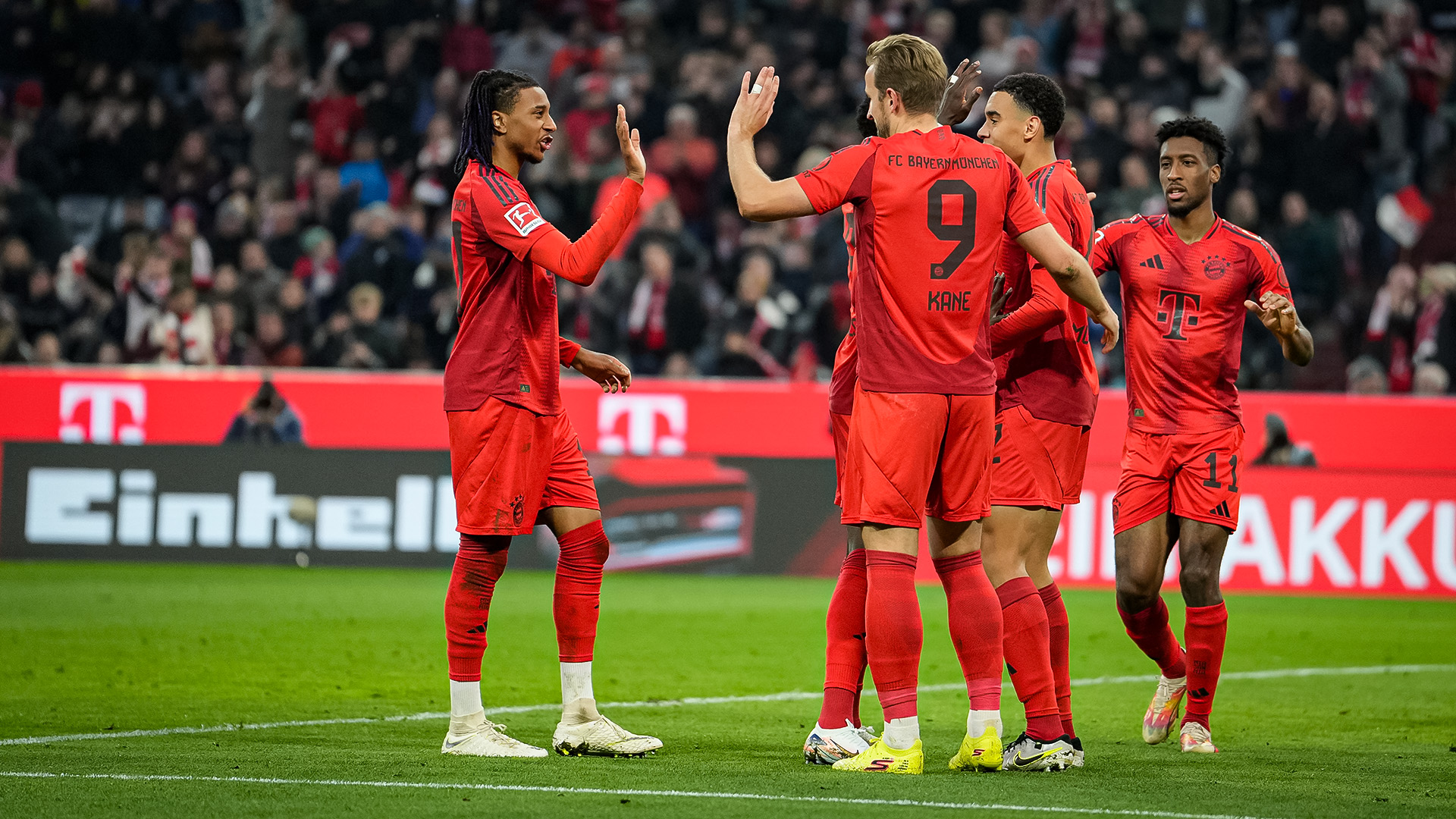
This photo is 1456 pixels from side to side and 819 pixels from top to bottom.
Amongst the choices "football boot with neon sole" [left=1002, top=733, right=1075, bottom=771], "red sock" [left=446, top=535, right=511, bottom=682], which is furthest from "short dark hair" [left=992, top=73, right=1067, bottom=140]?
"red sock" [left=446, top=535, right=511, bottom=682]

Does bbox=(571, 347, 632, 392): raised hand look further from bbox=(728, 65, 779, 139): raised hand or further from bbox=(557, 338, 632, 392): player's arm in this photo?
bbox=(728, 65, 779, 139): raised hand

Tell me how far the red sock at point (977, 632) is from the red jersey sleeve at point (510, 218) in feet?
5.67

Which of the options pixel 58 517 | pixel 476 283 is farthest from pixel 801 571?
pixel 476 283

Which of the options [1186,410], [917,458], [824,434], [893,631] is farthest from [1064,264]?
[824,434]

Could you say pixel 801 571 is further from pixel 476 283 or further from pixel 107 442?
pixel 476 283

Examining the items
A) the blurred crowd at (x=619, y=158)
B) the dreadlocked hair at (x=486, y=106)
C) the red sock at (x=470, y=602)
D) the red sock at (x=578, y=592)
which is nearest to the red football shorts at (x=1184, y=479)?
the red sock at (x=578, y=592)

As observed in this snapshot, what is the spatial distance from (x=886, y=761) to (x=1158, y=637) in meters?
1.67

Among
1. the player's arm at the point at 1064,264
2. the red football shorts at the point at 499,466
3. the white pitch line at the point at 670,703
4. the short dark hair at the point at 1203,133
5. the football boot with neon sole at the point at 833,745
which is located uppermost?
the short dark hair at the point at 1203,133

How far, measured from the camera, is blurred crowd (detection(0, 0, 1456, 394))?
49.9 ft

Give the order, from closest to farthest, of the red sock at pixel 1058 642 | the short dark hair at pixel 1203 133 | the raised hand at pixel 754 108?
1. the raised hand at pixel 754 108
2. the red sock at pixel 1058 642
3. the short dark hair at pixel 1203 133

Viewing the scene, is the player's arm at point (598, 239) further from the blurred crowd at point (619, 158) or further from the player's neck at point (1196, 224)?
the blurred crowd at point (619, 158)

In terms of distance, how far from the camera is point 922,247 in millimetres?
5277

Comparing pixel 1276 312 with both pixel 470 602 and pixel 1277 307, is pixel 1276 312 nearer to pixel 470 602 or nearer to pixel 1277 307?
pixel 1277 307

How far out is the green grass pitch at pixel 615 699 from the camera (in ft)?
16.3
